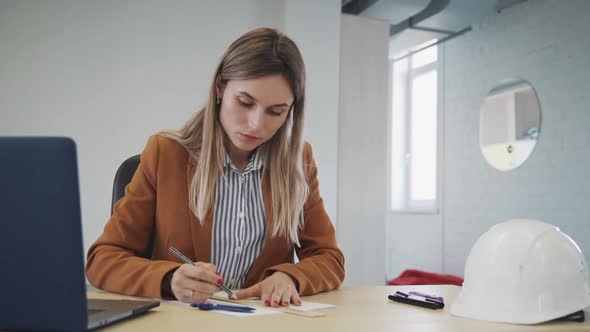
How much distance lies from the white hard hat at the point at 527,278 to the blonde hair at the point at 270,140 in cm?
56

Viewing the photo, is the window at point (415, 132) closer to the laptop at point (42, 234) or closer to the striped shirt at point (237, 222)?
the striped shirt at point (237, 222)

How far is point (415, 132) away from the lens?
550 centimetres

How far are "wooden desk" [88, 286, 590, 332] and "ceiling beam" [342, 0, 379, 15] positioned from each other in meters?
3.09

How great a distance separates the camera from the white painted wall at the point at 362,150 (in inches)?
142

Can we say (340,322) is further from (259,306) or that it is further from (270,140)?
(270,140)

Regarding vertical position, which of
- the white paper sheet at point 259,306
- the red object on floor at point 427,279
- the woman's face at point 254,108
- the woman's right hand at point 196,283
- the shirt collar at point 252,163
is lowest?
the red object on floor at point 427,279

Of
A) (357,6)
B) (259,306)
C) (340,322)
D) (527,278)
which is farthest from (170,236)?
(357,6)

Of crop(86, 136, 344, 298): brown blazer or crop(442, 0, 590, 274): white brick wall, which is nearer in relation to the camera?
crop(86, 136, 344, 298): brown blazer

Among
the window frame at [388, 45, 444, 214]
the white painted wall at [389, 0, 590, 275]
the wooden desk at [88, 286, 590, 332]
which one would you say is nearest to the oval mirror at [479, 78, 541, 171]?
the white painted wall at [389, 0, 590, 275]

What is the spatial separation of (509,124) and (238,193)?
324 centimetres

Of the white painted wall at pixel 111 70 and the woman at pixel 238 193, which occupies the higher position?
the white painted wall at pixel 111 70

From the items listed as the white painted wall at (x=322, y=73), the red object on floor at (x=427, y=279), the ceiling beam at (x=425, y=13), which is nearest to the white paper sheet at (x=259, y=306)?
the white painted wall at (x=322, y=73)

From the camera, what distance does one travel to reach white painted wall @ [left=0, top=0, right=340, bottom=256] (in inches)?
117

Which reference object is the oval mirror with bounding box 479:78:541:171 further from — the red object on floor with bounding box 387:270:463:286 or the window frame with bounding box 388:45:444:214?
the red object on floor with bounding box 387:270:463:286
